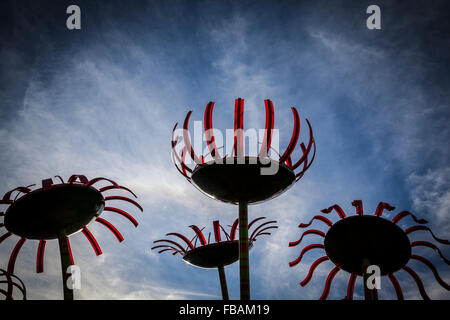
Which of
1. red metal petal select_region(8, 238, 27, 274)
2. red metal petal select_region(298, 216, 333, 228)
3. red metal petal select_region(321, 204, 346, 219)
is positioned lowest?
red metal petal select_region(8, 238, 27, 274)

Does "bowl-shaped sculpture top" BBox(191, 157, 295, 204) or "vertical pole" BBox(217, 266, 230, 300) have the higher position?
"bowl-shaped sculpture top" BBox(191, 157, 295, 204)

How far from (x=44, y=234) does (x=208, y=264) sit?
2881 mm

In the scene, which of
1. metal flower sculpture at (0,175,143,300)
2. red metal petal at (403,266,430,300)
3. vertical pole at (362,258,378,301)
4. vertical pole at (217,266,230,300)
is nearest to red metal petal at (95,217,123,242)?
metal flower sculpture at (0,175,143,300)

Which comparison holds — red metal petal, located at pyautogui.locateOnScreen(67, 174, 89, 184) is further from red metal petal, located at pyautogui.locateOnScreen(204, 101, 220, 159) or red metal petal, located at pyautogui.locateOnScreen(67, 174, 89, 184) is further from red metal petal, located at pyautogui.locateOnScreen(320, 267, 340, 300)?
red metal petal, located at pyautogui.locateOnScreen(320, 267, 340, 300)

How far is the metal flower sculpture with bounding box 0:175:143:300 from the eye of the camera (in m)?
4.04

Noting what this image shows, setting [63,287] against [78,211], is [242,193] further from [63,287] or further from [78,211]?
[63,287]

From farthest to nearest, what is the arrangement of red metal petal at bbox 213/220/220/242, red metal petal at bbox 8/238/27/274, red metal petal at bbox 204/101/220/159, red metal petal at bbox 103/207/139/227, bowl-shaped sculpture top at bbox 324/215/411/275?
red metal petal at bbox 213/220/220/242 < red metal petal at bbox 103/207/139/227 < red metal petal at bbox 8/238/27/274 < bowl-shaped sculpture top at bbox 324/215/411/275 < red metal petal at bbox 204/101/220/159

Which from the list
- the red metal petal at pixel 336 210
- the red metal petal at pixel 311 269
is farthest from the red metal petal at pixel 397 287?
the red metal petal at pixel 336 210

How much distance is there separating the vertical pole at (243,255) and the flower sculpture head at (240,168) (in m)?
0.14

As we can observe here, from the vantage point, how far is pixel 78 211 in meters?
4.44

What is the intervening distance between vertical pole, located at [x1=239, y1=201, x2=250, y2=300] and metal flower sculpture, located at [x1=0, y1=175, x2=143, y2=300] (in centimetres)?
171

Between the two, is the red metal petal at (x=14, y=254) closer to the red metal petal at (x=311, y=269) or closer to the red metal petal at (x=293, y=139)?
the red metal petal at (x=293, y=139)

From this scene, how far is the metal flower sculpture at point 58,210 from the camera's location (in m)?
4.04
